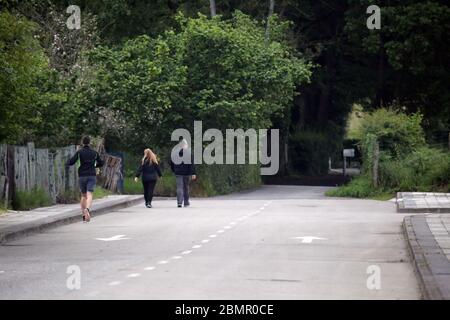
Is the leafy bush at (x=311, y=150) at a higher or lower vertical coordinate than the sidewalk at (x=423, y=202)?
higher

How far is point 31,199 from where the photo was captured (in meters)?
32.1

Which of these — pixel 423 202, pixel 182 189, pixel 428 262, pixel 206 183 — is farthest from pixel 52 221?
pixel 206 183

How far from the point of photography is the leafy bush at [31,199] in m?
31.3

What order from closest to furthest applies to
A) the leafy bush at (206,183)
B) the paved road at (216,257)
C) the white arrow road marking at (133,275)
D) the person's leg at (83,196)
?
the paved road at (216,257)
the white arrow road marking at (133,275)
the person's leg at (83,196)
the leafy bush at (206,183)

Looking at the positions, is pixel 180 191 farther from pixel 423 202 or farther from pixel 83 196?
pixel 83 196

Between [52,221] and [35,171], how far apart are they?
6790 mm

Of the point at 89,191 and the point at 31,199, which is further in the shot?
the point at 31,199

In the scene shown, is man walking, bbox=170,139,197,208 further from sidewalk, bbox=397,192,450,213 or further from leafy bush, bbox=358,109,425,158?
leafy bush, bbox=358,109,425,158

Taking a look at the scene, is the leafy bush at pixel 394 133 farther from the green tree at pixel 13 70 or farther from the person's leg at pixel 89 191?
the green tree at pixel 13 70

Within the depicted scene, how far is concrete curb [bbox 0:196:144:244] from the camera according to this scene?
76.4 ft

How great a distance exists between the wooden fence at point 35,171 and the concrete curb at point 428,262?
11132 mm

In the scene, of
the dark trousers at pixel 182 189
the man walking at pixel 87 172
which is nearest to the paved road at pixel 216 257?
the man walking at pixel 87 172

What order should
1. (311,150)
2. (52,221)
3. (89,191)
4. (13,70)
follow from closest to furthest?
(13,70) < (52,221) < (89,191) < (311,150)

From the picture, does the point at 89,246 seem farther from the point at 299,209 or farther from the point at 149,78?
the point at 149,78
